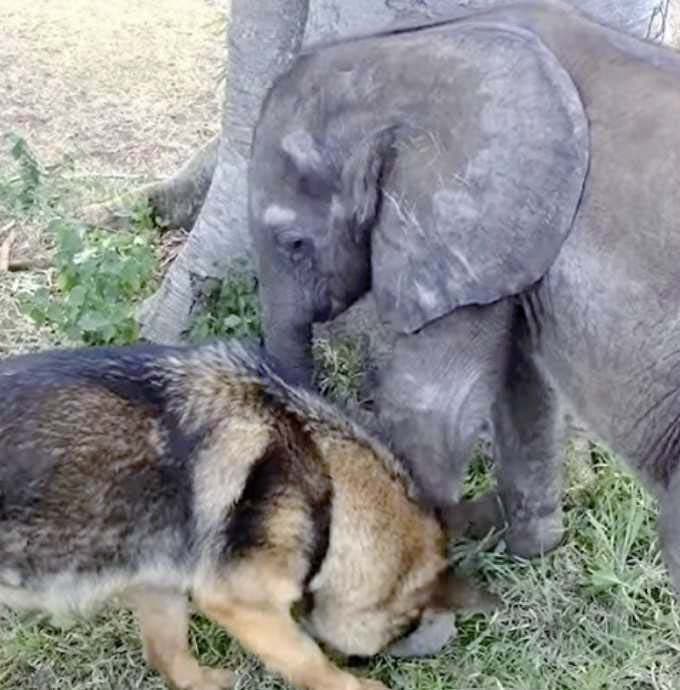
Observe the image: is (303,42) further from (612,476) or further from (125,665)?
(125,665)

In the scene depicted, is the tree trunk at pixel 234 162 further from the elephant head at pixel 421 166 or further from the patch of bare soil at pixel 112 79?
the patch of bare soil at pixel 112 79

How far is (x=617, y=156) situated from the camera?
3541mm

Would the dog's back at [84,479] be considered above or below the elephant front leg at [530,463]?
above

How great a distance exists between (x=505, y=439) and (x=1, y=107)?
11.6 feet

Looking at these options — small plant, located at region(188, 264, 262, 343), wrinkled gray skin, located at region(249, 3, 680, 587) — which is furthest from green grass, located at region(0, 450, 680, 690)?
Answer: small plant, located at region(188, 264, 262, 343)

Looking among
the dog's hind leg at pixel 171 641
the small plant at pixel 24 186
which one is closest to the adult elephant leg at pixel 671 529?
the dog's hind leg at pixel 171 641

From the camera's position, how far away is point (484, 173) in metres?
3.58

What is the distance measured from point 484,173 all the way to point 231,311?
1696mm

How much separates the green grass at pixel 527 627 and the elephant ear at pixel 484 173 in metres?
0.96

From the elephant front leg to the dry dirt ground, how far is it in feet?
7.55

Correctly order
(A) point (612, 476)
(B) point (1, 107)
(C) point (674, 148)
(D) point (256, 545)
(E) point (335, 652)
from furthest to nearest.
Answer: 1. (B) point (1, 107)
2. (A) point (612, 476)
3. (E) point (335, 652)
4. (D) point (256, 545)
5. (C) point (674, 148)

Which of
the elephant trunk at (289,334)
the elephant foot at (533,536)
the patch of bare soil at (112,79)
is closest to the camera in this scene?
the elephant trunk at (289,334)

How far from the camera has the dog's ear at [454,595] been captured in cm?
392

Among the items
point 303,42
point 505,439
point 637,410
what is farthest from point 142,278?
point 637,410
